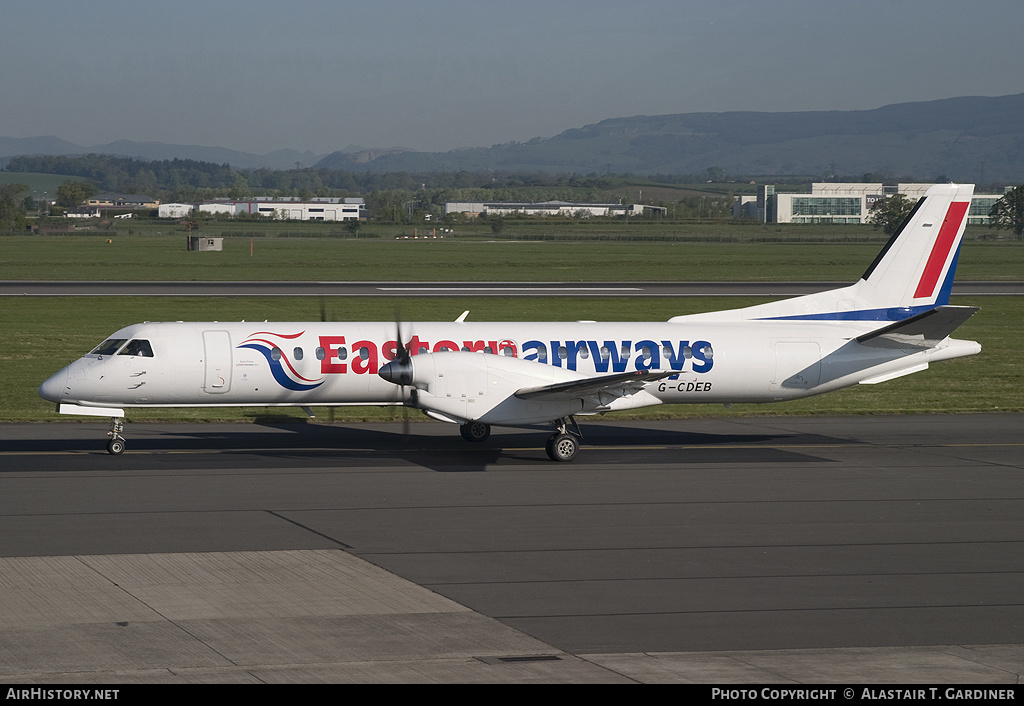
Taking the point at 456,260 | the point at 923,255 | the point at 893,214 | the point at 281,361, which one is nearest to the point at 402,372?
the point at 281,361

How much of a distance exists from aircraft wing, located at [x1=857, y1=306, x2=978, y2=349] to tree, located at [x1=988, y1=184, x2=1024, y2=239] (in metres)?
137

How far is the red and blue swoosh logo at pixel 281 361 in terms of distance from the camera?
23.7 m

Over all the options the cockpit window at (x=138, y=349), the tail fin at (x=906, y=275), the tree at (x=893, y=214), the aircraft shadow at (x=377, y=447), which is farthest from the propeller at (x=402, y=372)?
the tree at (x=893, y=214)

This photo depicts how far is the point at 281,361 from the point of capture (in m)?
23.7

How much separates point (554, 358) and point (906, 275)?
29.9ft

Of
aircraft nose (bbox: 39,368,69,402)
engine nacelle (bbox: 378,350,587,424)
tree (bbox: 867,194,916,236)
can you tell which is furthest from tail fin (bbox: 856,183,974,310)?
tree (bbox: 867,194,916,236)

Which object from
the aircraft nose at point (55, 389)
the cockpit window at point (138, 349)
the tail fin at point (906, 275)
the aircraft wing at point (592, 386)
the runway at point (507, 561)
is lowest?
the runway at point (507, 561)

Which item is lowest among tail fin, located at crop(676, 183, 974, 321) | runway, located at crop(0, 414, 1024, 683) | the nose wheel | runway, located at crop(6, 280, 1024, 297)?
runway, located at crop(0, 414, 1024, 683)

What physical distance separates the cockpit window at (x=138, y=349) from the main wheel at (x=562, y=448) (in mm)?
8477

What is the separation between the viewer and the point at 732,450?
2481 cm

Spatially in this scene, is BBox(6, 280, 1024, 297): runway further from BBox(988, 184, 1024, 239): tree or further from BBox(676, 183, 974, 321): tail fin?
Result: BBox(988, 184, 1024, 239): tree

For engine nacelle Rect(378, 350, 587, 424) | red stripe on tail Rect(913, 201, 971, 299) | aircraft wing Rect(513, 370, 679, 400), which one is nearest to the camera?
aircraft wing Rect(513, 370, 679, 400)

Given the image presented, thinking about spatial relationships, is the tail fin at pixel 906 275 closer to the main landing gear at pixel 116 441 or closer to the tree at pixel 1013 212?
the main landing gear at pixel 116 441

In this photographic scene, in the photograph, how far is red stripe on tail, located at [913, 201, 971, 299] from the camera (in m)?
26.9
